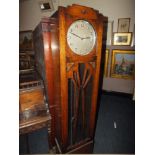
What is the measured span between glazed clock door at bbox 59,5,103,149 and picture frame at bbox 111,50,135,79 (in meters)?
1.98

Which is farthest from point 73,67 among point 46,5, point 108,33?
point 46,5

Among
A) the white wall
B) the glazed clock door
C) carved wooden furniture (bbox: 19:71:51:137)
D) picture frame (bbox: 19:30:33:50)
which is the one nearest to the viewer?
the glazed clock door

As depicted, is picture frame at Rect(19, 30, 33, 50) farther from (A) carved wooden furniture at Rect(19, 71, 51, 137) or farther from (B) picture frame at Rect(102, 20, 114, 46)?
(B) picture frame at Rect(102, 20, 114, 46)

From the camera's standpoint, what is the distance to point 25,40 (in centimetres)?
264

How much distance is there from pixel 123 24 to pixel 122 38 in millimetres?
295

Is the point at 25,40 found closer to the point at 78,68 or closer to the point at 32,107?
the point at 32,107

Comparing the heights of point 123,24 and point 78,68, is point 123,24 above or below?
above

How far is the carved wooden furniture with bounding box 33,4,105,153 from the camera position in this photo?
40.5 inches

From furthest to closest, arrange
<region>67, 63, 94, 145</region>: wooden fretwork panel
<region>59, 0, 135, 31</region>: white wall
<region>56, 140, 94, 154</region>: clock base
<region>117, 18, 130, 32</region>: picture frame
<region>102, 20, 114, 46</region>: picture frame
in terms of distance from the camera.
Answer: <region>102, 20, 114, 46</region>: picture frame → <region>117, 18, 130, 32</region>: picture frame → <region>59, 0, 135, 31</region>: white wall → <region>56, 140, 94, 154</region>: clock base → <region>67, 63, 94, 145</region>: wooden fretwork panel

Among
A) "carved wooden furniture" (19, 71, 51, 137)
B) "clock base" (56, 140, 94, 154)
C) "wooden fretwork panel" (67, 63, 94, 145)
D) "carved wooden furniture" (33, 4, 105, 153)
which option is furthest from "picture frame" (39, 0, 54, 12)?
"clock base" (56, 140, 94, 154)
